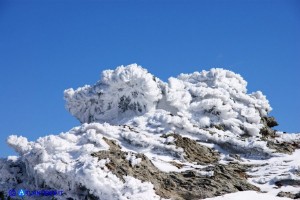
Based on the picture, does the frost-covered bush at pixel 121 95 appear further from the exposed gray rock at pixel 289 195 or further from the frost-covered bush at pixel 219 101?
the exposed gray rock at pixel 289 195

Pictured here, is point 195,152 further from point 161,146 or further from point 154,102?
point 154,102

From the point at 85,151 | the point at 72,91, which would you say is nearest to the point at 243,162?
the point at 85,151

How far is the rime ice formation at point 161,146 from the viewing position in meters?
69.6

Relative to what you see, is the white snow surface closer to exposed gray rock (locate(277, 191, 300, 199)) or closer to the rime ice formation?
the rime ice formation

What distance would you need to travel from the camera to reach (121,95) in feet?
346

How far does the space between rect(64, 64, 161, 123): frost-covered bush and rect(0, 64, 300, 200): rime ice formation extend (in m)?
0.20

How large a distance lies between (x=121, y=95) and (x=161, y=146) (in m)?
22.6

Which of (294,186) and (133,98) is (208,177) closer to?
(294,186)

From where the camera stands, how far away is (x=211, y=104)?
4104 inches

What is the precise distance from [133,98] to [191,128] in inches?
596

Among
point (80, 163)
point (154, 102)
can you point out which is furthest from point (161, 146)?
point (154, 102)

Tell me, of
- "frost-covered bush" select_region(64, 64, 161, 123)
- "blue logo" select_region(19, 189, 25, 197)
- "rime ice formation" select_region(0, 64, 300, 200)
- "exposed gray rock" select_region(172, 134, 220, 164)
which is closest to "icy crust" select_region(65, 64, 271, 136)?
"frost-covered bush" select_region(64, 64, 161, 123)

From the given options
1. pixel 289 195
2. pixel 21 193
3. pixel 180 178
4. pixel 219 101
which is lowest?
pixel 289 195

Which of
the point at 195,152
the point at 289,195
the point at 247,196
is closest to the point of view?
the point at 247,196
